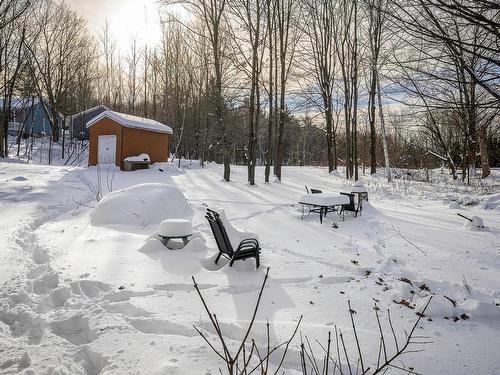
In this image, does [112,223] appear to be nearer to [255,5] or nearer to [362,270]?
[362,270]

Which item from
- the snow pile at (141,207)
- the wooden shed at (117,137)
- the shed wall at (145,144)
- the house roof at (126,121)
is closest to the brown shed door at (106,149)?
the wooden shed at (117,137)

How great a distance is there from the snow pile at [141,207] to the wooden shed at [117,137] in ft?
43.1

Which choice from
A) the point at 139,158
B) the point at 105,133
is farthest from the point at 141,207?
the point at 105,133

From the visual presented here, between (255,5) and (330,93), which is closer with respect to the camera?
(255,5)

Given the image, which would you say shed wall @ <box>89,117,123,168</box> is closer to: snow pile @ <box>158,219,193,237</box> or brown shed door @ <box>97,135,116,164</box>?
brown shed door @ <box>97,135,116,164</box>

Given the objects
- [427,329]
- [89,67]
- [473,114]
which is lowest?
[427,329]

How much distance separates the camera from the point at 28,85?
26.4 meters

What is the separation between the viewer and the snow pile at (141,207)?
295 inches

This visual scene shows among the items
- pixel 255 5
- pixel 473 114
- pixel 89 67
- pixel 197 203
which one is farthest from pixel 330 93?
pixel 89 67

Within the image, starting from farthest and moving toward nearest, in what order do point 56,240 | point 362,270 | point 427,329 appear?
point 56,240
point 362,270
point 427,329

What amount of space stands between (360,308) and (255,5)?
1587 centimetres

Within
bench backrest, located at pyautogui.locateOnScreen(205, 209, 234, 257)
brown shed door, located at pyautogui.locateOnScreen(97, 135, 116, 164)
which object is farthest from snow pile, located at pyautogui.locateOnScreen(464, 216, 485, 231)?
brown shed door, located at pyautogui.locateOnScreen(97, 135, 116, 164)

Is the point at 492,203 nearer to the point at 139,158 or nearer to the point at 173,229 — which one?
the point at 173,229

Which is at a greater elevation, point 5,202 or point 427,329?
point 5,202
